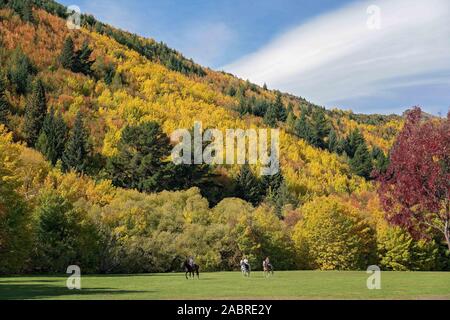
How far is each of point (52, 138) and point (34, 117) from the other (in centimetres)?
896

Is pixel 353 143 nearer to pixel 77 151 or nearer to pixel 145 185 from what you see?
pixel 145 185

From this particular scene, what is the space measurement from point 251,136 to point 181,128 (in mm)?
24796

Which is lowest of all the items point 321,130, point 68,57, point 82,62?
point 321,130

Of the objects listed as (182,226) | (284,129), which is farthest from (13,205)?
(284,129)

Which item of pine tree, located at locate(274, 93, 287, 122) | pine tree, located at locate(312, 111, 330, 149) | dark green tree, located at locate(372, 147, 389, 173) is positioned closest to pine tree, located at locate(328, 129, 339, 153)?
pine tree, located at locate(312, 111, 330, 149)

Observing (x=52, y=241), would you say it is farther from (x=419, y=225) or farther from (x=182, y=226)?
(x=419, y=225)

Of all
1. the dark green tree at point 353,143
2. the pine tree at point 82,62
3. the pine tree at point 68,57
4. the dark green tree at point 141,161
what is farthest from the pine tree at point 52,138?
the dark green tree at point 353,143

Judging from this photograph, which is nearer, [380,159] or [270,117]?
[380,159]

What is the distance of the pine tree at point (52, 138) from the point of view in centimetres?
9431

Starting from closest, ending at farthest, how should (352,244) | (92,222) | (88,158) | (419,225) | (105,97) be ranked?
(419,225)
(92,222)
(352,244)
(88,158)
(105,97)

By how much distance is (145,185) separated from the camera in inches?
3327

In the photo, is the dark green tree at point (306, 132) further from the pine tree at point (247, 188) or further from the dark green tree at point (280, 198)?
the pine tree at point (247, 188)

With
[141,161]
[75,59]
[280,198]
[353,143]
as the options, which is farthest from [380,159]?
[75,59]
